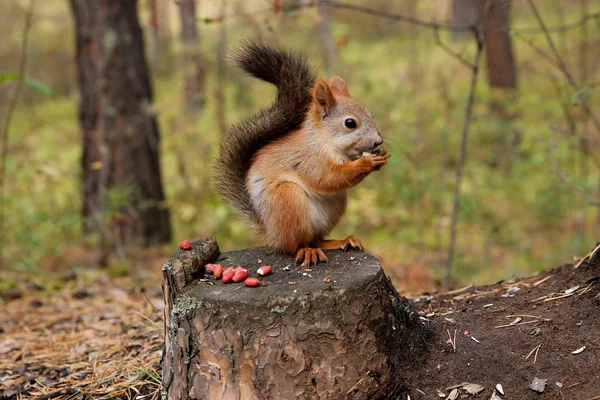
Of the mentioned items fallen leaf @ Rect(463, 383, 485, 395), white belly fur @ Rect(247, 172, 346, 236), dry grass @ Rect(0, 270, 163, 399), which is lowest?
dry grass @ Rect(0, 270, 163, 399)

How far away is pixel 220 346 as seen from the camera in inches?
74.3

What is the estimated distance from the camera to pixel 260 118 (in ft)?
8.39

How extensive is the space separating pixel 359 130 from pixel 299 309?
989mm

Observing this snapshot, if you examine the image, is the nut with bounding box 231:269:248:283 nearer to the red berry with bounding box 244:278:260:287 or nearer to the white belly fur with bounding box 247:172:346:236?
the red berry with bounding box 244:278:260:287

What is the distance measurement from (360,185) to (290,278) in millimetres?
4972

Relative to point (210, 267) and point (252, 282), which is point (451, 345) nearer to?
point (252, 282)

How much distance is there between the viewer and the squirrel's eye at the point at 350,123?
2578 millimetres

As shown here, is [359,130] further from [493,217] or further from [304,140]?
[493,217]

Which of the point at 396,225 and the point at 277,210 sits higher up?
the point at 277,210

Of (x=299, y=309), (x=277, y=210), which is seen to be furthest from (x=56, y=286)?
(x=299, y=309)

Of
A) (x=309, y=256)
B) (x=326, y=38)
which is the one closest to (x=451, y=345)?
(x=309, y=256)

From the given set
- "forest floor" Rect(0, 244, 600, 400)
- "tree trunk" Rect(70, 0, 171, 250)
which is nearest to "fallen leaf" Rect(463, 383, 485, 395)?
"forest floor" Rect(0, 244, 600, 400)

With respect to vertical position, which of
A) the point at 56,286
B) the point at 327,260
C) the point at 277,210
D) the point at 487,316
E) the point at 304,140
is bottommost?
the point at 56,286

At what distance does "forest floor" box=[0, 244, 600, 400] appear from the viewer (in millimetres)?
1932
